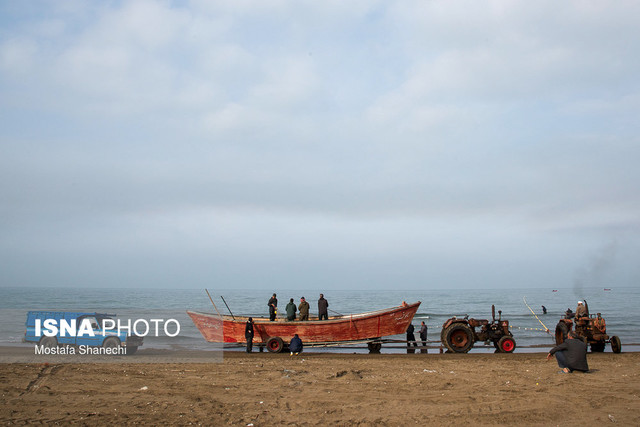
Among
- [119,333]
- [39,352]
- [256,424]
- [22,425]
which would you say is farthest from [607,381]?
[39,352]

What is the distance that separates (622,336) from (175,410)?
27.6 m

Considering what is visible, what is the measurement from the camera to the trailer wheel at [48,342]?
1559cm

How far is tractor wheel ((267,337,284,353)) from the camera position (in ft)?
56.6

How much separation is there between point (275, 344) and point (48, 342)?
24.5 feet

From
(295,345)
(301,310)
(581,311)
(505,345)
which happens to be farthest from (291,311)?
(581,311)

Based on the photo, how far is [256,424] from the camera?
7.35 metres

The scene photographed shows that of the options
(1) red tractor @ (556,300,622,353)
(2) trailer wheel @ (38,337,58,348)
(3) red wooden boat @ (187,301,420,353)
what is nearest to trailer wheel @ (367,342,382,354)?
(3) red wooden boat @ (187,301,420,353)

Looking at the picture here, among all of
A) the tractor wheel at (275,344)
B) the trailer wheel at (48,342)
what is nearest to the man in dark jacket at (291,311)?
the tractor wheel at (275,344)

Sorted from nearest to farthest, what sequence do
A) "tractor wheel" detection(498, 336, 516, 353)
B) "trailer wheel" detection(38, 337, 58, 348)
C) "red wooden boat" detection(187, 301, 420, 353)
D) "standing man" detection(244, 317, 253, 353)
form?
"trailer wheel" detection(38, 337, 58, 348)
"tractor wheel" detection(498, 336, 516, 353)
"standing man" detection(244, 317, 253, 353)
"red wooden boat" detection(187, 301, 420, 353)

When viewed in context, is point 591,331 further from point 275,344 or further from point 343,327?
point 275,344

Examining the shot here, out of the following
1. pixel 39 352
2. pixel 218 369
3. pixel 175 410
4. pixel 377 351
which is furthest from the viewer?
→ pixel 377 351

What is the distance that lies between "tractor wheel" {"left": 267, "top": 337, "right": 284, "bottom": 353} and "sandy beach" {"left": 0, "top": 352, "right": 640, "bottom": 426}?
361 centimetres

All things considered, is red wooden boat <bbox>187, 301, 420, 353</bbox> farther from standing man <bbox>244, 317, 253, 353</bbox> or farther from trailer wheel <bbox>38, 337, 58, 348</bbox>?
trailer wheel <bbox>38, 337, 58, 348</bbox>

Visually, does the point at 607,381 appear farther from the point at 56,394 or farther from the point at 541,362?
the point at 56,394
